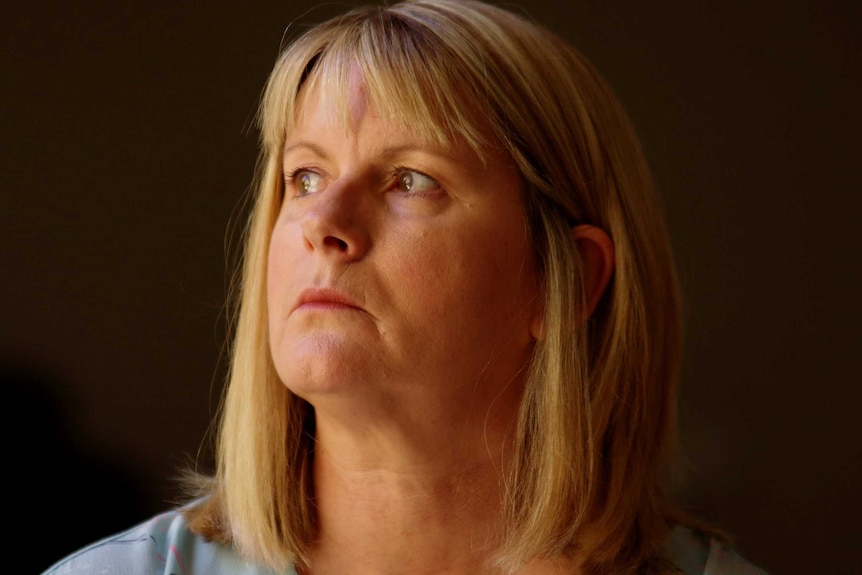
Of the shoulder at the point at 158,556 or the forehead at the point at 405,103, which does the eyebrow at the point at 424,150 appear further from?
the shoulder at the point at 158,556

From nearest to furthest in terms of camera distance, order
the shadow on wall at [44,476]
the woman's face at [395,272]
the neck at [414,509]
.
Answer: the woman's face at [395,272]
the neck at [414,509]
the shadow on wall at [44,476]

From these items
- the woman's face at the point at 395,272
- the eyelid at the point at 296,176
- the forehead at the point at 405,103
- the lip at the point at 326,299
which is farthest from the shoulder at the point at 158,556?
the forehead at the point at 405,103

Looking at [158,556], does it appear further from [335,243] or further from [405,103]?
[405,103]

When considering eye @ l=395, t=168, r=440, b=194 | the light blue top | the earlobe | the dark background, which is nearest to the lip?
eye @ l=395, t=168, r=440, b=194

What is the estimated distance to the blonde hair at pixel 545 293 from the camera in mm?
1568

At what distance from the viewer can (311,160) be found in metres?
1.59

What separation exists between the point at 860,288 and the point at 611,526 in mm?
1275

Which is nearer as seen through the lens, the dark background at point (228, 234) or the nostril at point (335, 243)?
the nostril at point (335, 243)

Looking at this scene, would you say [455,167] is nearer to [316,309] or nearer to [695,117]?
[316,309]

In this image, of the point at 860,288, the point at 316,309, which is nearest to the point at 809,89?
the point at 860,288

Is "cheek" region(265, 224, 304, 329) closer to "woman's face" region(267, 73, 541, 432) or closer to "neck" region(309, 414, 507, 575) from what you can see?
"woman's face" region(267, 73, 541, 432)

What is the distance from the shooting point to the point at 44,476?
8.07 ft

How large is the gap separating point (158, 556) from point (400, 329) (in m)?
0.47

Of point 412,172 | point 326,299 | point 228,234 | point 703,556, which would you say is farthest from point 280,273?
point 228,234
